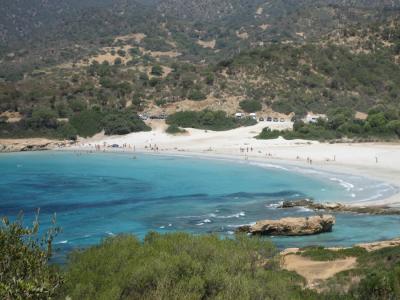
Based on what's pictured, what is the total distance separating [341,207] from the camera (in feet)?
124

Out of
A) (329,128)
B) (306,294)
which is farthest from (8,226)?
(329,128)

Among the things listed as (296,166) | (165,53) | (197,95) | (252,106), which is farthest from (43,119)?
(165,53)

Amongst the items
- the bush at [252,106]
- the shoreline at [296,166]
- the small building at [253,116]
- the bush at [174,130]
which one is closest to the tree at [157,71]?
the bush at [252,106]

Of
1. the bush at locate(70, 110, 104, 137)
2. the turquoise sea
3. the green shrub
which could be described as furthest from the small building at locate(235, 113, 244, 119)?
the green shrub

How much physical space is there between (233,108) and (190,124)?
35.2ft

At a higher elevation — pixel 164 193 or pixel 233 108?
pixel 233 108

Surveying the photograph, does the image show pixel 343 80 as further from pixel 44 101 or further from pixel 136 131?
pixel 44 101

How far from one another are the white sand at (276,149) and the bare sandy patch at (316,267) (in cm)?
1731

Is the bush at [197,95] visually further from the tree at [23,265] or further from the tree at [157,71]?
the tree at [23,265]

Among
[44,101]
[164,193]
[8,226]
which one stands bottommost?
[164,193]

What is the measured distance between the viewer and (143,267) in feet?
38.5

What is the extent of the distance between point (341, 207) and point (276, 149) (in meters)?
39.5

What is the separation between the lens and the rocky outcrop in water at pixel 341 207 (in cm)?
3631

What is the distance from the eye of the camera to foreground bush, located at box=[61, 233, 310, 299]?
11.4 metres
